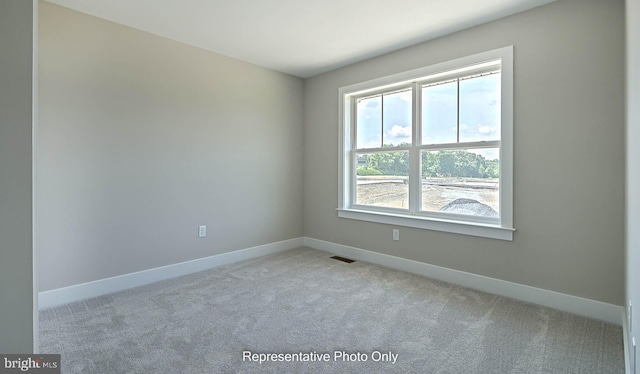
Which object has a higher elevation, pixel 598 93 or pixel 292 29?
pixel 292 29

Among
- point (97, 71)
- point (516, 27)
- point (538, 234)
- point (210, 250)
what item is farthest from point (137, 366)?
point (516, 27)

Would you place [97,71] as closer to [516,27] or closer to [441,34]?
[441,34]

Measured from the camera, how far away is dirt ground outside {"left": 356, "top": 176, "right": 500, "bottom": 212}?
3.01m

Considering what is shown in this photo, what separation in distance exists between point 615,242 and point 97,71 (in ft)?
14.7

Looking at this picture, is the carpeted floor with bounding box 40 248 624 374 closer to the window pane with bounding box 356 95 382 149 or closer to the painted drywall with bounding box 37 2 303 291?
the painted drywall with bounding box 37 2 303 291

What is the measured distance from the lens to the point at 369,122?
13.3ft

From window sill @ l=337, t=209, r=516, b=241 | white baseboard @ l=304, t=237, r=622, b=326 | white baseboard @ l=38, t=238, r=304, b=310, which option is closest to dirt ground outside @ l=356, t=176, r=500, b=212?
window sill @ l=337, t=209, r=516, b=241

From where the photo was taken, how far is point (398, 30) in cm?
304

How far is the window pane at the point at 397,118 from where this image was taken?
362cm

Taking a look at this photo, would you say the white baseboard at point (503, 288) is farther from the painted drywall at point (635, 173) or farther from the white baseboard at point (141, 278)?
the white baseboard at point (141, 278)

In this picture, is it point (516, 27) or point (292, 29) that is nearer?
point (516, 27)

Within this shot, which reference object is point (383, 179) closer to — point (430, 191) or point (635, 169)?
point (430, 191)
